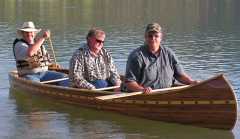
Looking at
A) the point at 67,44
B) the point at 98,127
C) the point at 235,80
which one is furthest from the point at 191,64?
the point at 98,127

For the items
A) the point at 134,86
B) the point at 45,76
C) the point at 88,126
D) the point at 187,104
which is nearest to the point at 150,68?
the point at 134,86

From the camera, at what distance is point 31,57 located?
14.1 metres

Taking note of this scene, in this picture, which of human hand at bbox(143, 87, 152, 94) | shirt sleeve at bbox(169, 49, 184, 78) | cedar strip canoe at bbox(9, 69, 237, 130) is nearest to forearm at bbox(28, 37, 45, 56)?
cedar strip canoe at bbox(9, 69, 237, 130)

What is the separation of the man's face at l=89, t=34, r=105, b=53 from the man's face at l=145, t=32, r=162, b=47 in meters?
1.66

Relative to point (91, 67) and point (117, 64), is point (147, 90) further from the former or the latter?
point (117, 64)

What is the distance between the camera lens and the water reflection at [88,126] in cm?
1086

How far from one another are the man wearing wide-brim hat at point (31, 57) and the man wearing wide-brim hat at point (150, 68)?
3232 millimetres

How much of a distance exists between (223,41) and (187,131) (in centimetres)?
1880

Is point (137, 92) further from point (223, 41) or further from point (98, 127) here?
point (223, 41)

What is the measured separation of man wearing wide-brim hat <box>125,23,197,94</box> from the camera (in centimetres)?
1076

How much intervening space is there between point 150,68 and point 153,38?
0.67 metres

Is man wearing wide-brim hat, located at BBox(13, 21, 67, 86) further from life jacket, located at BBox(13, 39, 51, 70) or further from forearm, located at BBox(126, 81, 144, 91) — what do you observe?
forearm, located at BBox(126, 81, 144, 91)

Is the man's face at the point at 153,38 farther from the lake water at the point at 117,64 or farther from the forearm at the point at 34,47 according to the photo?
the forearm at the point at 34,47

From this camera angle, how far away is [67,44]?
2586 centimetres
